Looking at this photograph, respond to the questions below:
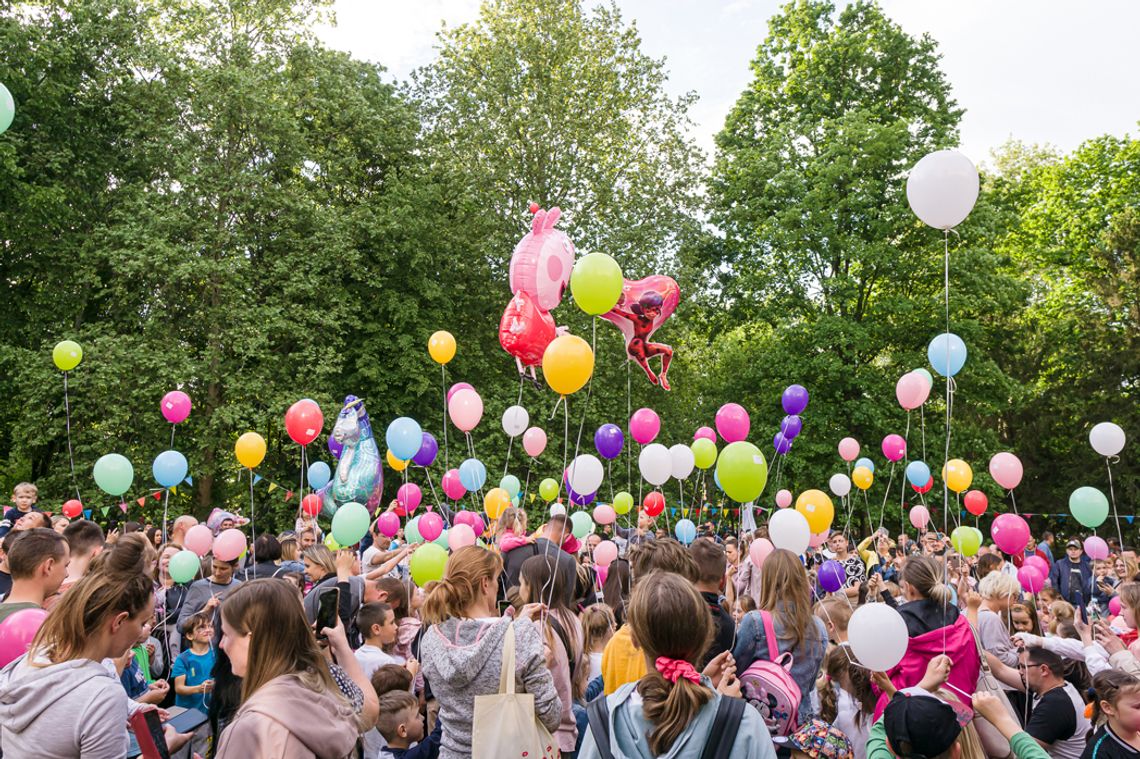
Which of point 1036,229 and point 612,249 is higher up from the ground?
point 1036,229

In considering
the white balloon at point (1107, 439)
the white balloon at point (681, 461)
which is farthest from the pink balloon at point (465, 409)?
the white balloon at point (1107, 439)

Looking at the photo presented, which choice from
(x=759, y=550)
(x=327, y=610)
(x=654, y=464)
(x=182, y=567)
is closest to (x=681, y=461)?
(x=654, y=464)

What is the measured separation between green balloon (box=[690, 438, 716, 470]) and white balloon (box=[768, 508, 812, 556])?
388 centimetres

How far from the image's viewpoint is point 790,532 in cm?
512

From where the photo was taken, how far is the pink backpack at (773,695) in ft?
10.2

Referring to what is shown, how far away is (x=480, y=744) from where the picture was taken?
2793 millimetres

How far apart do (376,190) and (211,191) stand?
3.84 meters

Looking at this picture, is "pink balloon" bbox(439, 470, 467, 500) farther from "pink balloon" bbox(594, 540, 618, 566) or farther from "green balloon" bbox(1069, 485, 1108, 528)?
"green balloon" bbox(1069, 485, 1108, 528)

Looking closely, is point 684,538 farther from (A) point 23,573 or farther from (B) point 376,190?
(B) point 376,190

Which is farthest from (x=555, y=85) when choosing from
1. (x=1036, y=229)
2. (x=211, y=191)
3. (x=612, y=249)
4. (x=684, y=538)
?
(x=1036, y=229)

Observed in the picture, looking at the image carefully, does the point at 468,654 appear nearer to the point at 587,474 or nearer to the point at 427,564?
the point at 427,564

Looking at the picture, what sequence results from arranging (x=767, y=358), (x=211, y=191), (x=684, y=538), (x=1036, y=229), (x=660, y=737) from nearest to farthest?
1. (x=660, y=737)
2. (x=684, y=538)
3. (x=211, y=191)
4. (x=767, y=358)
5. (x=1036, y=229)

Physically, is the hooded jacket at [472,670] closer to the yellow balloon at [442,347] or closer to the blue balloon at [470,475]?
the yellow balloon at [442,347]

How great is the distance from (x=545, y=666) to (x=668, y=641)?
90 centimetres
